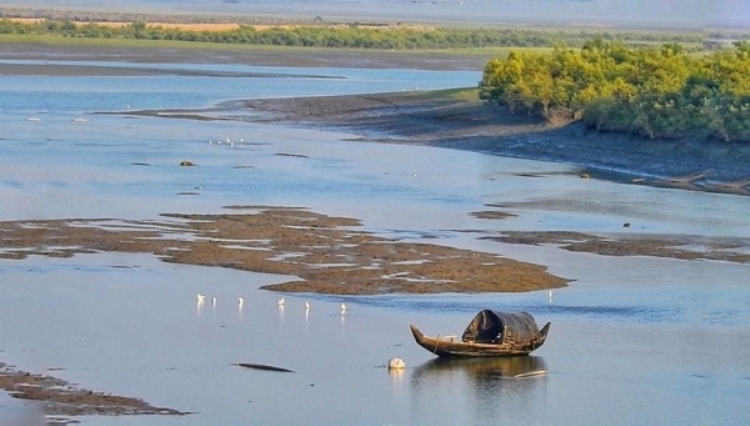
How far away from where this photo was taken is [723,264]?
28266mm

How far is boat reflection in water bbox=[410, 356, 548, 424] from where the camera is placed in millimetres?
18125

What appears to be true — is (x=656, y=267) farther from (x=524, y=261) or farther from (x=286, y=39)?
(x=286, y=39)

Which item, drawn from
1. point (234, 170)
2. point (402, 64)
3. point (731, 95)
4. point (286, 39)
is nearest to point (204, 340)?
point (234, 170)

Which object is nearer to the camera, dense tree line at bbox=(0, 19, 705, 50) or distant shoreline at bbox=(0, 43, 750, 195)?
distant shoreline at bbox=(0, 43, 750, 195)

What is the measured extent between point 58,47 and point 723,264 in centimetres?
7594

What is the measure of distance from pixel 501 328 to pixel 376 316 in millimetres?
2640

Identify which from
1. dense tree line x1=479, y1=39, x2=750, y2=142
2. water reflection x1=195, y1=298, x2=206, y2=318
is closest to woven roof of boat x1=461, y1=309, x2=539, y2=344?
water reflection x1=195, y1=298, x2=206, y2=318

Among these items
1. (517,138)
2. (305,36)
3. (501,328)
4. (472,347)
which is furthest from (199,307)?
(305,36)

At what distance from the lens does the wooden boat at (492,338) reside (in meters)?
20.4

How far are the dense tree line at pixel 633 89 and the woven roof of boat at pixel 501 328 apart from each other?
22.3 m

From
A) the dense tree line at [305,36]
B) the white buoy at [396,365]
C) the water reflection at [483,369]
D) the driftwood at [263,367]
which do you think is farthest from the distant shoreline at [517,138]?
the dense tree line at [305,36]

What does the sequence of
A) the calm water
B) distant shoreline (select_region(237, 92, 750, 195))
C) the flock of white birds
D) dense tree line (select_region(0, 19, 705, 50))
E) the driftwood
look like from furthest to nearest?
dense tree line (select_region(0, 19, 705, 50)) < distant shoreline (select_region(237, 92, 750, 195)) < the flock of white birds < the driftwood < the calm water

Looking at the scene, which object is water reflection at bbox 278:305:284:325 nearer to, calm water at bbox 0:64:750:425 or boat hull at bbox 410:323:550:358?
calm water at bbox 0:64:750:425

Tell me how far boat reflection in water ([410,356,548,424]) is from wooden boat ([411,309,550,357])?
10 cm
